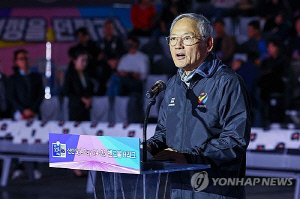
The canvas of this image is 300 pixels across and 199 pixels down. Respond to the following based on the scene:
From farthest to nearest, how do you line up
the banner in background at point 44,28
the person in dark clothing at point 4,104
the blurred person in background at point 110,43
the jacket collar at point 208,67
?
the banner in background at point 44,28, the blurred person in background at point 110,43, the person in dark clothing at point 4,104, the jacket collar at point 208,67

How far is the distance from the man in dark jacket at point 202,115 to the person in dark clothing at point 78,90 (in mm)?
7239

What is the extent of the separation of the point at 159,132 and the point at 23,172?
806 centimetres

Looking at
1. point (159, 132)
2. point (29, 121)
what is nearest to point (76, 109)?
point (29, 121)

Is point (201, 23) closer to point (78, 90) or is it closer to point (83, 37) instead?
point (78, 90)

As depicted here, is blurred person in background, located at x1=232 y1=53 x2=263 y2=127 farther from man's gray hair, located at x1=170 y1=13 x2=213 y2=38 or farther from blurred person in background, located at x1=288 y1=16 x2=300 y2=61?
man's gray hair, located at x1=170 y1=13 x2=213 y2=38

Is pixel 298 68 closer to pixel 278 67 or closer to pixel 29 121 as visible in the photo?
pixel 278 67

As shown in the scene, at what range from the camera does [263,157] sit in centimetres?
823

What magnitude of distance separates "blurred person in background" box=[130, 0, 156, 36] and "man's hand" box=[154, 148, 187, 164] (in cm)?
1076

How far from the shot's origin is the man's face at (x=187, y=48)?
3488mm

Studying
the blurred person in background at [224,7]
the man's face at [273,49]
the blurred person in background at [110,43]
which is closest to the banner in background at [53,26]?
the blurred person in background at [110,43]

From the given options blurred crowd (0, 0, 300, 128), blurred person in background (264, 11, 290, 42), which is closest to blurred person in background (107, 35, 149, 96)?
blurred crowd (0, 0, 300, 128)

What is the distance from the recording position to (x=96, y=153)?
127 inches

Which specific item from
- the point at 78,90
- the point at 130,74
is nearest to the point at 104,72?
the point at 130,74

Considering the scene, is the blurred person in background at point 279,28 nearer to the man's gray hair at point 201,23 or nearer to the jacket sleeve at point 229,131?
the man's gray hair at point 201,23
